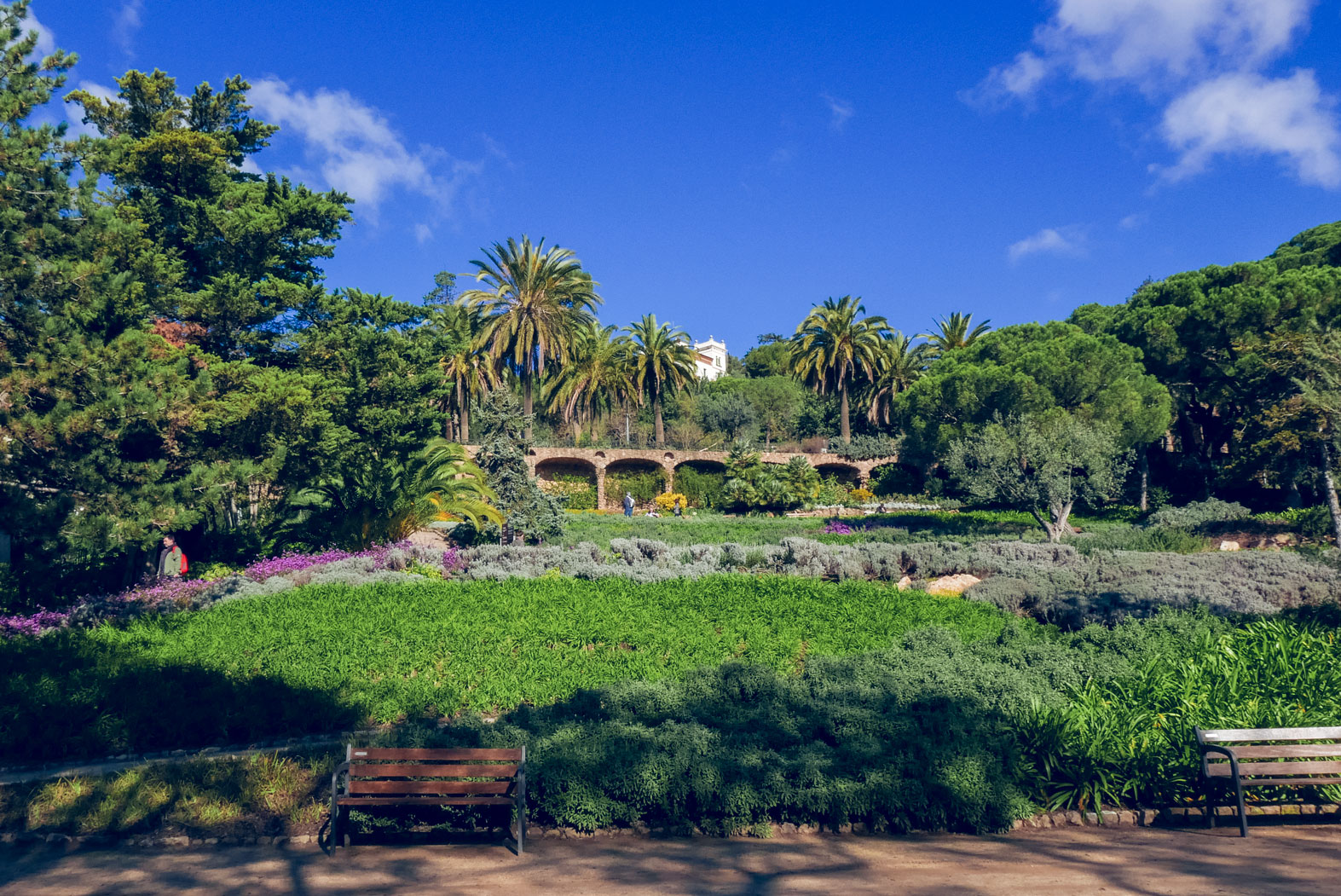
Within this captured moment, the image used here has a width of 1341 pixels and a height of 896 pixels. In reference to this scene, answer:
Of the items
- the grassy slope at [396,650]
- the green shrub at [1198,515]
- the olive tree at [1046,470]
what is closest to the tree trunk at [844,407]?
the green shrub at [1198,515]

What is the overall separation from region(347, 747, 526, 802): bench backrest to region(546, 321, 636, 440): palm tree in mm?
34432

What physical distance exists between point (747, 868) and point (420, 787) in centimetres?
216

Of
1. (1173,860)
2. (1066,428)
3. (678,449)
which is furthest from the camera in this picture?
Answer: (678,449)

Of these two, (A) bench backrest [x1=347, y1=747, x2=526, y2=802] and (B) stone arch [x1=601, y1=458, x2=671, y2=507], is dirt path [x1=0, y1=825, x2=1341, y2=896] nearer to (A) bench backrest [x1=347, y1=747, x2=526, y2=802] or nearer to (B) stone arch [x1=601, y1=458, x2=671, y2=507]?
(A) bench backrest [x1=347, y1=747, x2=526, y2=802]

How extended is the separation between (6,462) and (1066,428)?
20877 mm

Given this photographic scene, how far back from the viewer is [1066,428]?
778 inches

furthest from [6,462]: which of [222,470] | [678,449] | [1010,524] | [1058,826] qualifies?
[678,449]

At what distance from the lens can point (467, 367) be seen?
1441 inches

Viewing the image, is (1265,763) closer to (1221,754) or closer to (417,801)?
(1221,754)

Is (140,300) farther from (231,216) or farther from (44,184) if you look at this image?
(231,216)

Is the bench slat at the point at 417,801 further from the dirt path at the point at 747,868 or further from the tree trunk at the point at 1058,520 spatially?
the tree trunk at the point at 1058,520

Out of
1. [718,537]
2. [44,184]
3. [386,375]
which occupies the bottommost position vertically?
[718,537]

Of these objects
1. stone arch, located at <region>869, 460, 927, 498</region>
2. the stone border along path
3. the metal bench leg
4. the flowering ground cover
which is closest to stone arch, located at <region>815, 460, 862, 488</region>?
stone arch, located at <region>869, 460, 927, 498</region>

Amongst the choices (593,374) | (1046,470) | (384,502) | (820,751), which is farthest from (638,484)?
(820,751)
